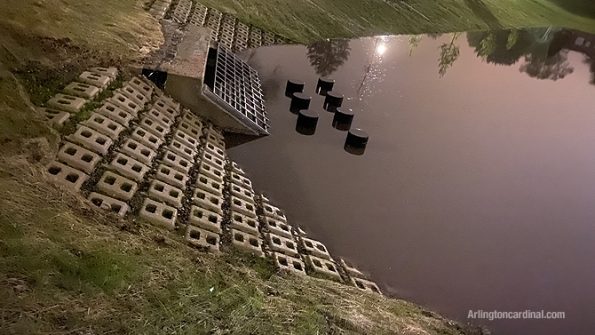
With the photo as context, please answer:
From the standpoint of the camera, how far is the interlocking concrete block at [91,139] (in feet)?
28.7

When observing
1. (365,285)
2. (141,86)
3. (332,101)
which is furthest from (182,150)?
(332,101)

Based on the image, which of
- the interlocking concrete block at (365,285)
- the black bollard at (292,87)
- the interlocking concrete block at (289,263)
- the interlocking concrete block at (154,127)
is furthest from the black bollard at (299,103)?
the interlocking concrete block at (289,263)

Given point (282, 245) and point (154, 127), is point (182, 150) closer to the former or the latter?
point (154, 127)

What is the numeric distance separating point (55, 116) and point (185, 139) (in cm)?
324

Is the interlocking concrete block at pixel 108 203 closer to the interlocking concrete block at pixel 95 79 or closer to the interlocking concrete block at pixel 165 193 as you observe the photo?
the interlocking concrete block at pixel 165 193

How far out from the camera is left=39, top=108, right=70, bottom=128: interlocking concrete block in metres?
8.77

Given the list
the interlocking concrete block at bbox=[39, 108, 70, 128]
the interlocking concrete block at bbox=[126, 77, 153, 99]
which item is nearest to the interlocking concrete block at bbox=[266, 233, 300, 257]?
the interlocking concrete block at bbox=[39, 108, 70, 128]

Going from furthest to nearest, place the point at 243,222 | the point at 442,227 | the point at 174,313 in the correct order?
the point at 442,227 → the point at 243,222 → the point at 174,313

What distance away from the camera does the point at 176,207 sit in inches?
347

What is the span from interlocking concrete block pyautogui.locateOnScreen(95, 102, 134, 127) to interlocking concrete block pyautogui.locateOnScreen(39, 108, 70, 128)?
33.8 inches

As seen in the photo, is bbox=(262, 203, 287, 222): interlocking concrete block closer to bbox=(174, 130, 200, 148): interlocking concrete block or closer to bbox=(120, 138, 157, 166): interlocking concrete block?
bbox=(174, 130, 200, 148): interlocking concrete block

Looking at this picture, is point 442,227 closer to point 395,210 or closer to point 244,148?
point 395,210

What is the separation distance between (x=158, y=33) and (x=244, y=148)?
432 centimetres

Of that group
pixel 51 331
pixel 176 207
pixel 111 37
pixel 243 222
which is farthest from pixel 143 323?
pixel 111 37
